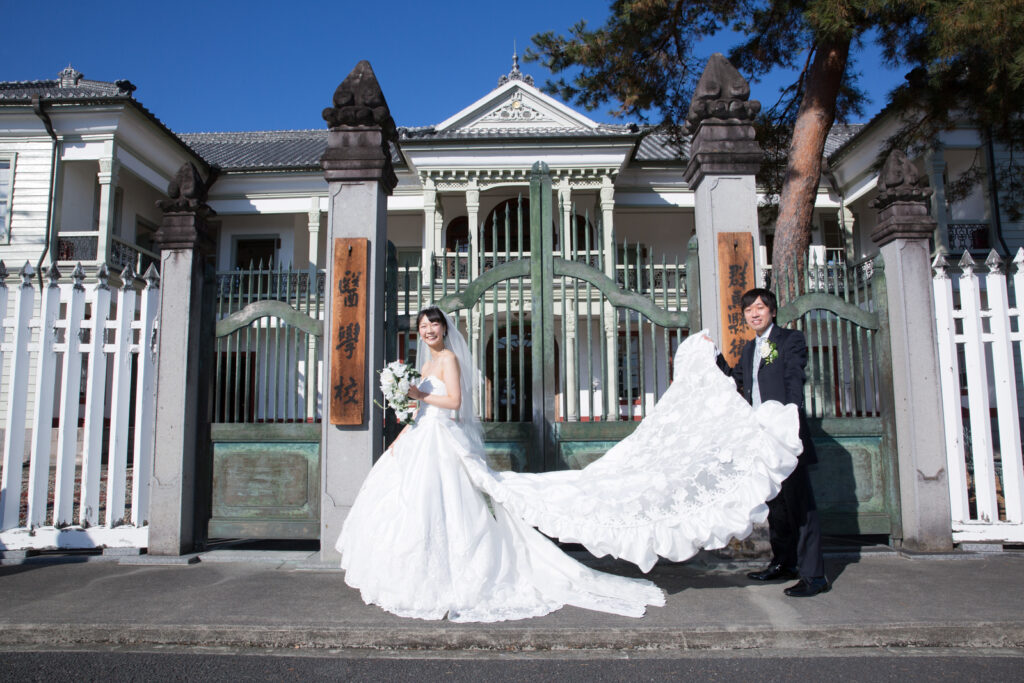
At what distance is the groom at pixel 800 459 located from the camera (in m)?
4.18

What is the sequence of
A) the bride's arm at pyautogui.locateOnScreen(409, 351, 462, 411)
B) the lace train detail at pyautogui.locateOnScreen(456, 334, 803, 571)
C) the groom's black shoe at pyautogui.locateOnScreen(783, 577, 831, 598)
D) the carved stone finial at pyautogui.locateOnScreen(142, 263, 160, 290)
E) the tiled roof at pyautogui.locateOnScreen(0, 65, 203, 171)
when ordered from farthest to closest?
the tiled roof at pyautogui.locateOnScreen(0, 65, 203, 171)
the carved stone finial at pyautogui.locateOnScreen(142, 263, 160, 290)
the bride's arm at pyautogui.locateOnScreen(409, 351, 462, 411)
the groom's black shoe at pyautogui.locateOnScreen(783, 577, 831, 598)
the lace train detail at pyautogui.locateOnScreen(456, 334, 803, 571)

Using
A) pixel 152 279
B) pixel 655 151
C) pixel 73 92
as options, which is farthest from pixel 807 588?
pixel 73 92

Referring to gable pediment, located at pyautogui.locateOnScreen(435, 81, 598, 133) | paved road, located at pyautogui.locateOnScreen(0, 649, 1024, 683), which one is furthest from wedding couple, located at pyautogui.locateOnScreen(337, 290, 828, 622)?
gable pediment, located at pyautogui.locateOnScreen(435, 81, 598, 133)

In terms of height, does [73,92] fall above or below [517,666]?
above

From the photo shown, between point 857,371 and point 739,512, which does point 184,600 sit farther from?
point 857,371

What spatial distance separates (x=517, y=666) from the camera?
10.6ft

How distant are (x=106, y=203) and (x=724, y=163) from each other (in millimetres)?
14526

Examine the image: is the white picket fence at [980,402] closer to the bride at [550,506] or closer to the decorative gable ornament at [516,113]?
the bride at [550,506]

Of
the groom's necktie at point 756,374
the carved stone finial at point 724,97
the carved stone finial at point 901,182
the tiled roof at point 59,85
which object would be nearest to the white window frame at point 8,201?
the tiled roof at point 59,85

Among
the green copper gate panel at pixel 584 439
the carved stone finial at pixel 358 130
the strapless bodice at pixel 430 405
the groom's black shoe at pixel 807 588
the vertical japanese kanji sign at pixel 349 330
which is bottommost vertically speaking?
the groom's black shoe at pixel 807 588

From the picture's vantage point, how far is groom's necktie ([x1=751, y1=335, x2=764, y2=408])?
4430mm

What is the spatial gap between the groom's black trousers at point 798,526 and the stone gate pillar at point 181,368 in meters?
4.42

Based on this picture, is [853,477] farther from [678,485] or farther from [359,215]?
[359,215]

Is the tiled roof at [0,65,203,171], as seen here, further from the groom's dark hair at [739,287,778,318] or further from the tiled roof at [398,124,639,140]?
the groom's dark hair at [739,287,778,318]
